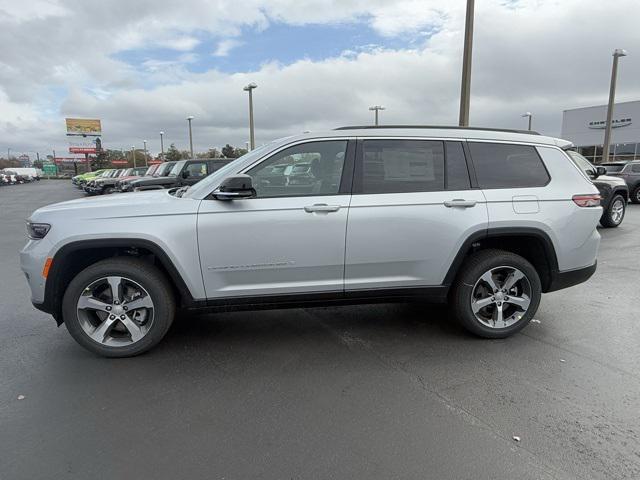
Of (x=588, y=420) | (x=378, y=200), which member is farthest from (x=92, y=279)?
(x=588, y=420)

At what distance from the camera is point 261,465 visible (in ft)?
7.89

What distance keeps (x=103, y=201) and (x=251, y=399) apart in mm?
2117

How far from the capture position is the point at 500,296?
398 centimetres

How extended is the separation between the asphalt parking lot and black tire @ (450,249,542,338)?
0.13 metres

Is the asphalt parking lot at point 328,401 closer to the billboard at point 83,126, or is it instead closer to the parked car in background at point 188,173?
the parked car in background at point 188,173

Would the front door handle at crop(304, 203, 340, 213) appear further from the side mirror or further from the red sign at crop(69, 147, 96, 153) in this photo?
the red sign at crop(69, 147, 96, 153)

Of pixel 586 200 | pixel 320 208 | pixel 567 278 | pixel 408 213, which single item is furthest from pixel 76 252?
pixel 586 200

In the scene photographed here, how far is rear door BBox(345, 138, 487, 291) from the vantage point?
12.0ft

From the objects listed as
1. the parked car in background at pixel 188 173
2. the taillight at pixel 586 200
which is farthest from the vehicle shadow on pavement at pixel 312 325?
the parked car in background at pixel 188 173

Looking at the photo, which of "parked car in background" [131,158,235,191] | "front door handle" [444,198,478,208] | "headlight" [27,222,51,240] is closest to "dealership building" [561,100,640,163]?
"parked car in background" [131,158,235,191]

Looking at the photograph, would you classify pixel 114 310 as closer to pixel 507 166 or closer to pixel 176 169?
pixel 507 166

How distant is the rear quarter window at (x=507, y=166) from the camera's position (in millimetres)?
3933

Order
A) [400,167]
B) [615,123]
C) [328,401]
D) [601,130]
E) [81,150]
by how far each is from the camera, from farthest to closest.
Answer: [81,150] < [601,130] < [615,123] < [400,167] < [328,401]

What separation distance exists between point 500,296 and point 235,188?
251 cm
